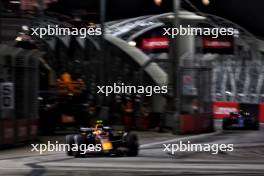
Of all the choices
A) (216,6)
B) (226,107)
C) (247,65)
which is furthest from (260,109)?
(216,6)

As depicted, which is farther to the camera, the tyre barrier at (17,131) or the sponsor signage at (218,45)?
the sponsor signage at (218,45)

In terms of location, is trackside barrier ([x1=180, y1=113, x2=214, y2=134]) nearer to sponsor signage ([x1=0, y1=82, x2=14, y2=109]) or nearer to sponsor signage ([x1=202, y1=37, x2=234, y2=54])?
sponsor signage ([x1=0, y1=82, x2=14, y2=109])

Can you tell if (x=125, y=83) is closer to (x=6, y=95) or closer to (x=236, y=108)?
(x=236, y=108)

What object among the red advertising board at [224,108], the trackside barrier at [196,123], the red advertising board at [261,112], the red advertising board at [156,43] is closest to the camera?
the trackside barrier at [196,123]

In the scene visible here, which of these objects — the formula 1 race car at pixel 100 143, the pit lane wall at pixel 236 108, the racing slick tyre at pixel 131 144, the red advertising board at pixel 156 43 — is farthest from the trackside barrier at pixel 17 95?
the red advertising board at pixel 156 43

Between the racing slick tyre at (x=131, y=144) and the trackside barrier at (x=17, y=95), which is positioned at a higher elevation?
the trackside barrier at (x=17, y=95)

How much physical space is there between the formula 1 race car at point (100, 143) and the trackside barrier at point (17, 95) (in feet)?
13.8

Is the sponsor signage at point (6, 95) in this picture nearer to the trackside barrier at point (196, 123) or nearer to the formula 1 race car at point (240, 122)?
the trackside barrier at point (196, 123)

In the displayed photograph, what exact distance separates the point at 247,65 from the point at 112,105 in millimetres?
12503

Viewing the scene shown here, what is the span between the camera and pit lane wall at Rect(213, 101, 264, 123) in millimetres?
38594

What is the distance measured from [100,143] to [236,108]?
2338cm

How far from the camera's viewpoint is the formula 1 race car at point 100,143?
17547 millimetres

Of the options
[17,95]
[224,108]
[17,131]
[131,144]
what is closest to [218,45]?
[224,108]

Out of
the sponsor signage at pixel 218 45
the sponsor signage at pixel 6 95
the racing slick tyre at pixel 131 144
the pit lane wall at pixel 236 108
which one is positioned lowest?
the racing slick tyre at pixel 131 144
